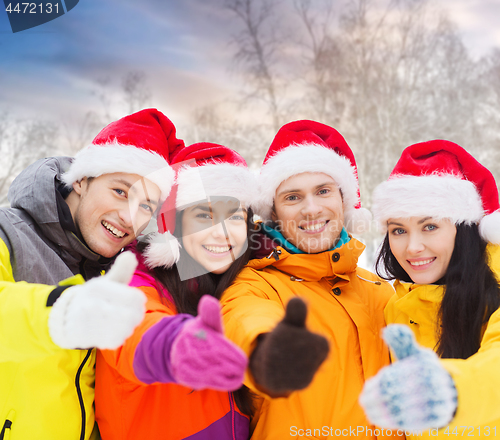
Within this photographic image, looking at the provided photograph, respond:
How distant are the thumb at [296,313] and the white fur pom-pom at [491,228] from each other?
1275 mm

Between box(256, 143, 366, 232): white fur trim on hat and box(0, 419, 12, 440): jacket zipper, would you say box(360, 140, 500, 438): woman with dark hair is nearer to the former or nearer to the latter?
box(256, 143, 366, 232): white fur trim on hat

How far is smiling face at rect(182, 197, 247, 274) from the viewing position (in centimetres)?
175

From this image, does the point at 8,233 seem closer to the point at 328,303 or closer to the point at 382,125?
the point at 328,303

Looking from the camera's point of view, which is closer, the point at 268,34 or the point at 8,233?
the point at 8,233

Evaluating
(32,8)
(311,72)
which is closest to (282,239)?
(32,8)


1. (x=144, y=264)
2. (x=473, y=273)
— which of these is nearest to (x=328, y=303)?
(x=473, y=273)

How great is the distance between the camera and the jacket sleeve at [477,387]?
0.92 m

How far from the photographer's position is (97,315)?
0.88 metres

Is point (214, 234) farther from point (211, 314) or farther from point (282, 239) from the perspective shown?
point (211, 314)

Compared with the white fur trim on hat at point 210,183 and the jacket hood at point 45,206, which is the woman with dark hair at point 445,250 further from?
the jacket hood at point 45,206

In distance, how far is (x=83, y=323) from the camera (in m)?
0.89

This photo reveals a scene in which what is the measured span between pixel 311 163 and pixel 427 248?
0.73m

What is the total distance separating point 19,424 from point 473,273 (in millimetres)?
1977

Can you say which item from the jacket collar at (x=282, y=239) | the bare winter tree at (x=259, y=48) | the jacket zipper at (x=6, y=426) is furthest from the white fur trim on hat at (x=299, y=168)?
the bare winter tree at (x=259, y=48)
